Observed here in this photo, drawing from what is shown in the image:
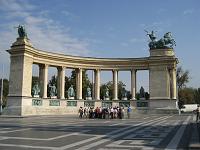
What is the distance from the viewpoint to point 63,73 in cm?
6253

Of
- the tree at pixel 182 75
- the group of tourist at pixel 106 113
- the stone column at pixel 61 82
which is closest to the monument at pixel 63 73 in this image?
the stone column at pixel 61 82

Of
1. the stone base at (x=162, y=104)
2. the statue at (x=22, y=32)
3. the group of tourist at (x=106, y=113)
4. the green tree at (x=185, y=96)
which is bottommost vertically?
the group of tourist at (x=106, y=113)

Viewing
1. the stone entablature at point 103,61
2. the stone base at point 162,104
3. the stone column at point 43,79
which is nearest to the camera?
the stone column at point 43,79

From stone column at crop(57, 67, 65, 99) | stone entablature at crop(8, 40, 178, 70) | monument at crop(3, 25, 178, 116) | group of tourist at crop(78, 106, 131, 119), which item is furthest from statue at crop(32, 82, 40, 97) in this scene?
group of tourist at crop(78, 106, 131, 119)

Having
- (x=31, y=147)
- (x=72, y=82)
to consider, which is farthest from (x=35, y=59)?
(x=31, y=147)

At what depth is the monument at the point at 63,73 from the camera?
5331 cm

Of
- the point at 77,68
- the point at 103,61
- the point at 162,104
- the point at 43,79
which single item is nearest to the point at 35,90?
the point at 43,79

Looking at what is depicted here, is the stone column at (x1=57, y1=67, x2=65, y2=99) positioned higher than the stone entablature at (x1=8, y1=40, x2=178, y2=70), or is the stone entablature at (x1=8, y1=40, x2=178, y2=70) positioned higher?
the stone entablature at (x1=8, y1=40, x2=178, y2=70)

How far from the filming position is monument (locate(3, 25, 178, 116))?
5331 cm

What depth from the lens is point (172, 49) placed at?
2520 inches

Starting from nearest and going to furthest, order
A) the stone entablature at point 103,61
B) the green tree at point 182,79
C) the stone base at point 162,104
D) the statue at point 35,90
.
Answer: the statue at point 35,90 → the stone entablature at point 103,61 → the stone base at point 162,104 → the green tree at point 182,79

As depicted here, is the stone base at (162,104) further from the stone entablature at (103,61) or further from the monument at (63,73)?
the stone entablature at (103,61)

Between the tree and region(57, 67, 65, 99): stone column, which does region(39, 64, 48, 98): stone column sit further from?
the tree

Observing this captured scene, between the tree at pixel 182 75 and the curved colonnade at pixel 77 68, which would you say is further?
the tree at pixel 182 75
